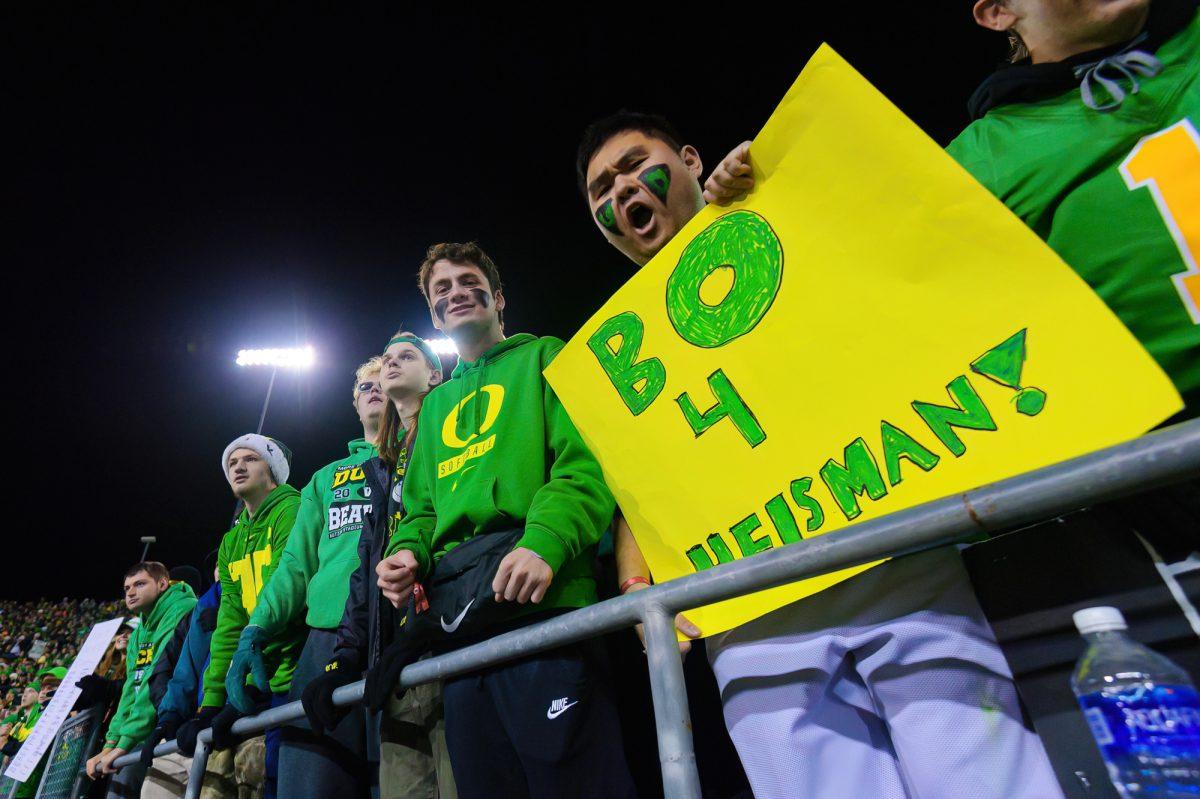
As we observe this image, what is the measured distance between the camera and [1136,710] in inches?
28.2

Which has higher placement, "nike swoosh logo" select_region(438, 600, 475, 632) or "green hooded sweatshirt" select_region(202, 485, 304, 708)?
"green hooded sweatshirt" select_region(202, 485, 304, 708)

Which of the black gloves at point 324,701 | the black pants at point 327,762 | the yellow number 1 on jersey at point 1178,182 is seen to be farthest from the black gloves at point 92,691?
the yellow number 1 on jersey at point 1178,182

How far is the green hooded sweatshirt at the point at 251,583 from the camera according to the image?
293 cm

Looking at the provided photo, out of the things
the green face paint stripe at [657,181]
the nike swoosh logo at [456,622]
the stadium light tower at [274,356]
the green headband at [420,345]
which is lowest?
the nike swoosh logo at [456,622]

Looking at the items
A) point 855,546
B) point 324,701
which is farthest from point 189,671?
point 855,546

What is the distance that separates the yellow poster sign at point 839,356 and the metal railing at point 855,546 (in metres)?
0.11

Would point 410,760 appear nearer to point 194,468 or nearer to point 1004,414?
point 1004,414

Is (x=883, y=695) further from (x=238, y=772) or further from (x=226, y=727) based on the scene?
(x=238, y=772)

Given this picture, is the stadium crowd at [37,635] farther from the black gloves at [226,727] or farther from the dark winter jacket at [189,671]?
the black gloves at [226,727]

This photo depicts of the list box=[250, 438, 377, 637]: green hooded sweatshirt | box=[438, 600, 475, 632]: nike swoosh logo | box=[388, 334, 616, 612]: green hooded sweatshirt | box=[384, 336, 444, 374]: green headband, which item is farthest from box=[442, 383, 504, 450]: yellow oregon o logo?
box=[384, 336, 444, 374]: green headband

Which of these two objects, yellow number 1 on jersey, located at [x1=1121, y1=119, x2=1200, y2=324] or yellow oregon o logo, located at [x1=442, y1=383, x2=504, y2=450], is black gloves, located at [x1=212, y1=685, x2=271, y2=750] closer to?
yellow oregon o logo, located at [x1=442, y1=383, x2=504, y2=450]

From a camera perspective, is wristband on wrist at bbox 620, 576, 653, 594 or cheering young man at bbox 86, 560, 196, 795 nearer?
wristband on wrist at bbox 620, 576, 653, 594

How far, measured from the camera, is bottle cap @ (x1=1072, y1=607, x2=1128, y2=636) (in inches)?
31.1

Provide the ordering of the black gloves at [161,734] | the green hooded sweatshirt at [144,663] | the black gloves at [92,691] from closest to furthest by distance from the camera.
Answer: the black gloves at [161,734]
the green hooded sweatshirt at [144,663]
the black gloves at [92,691]
